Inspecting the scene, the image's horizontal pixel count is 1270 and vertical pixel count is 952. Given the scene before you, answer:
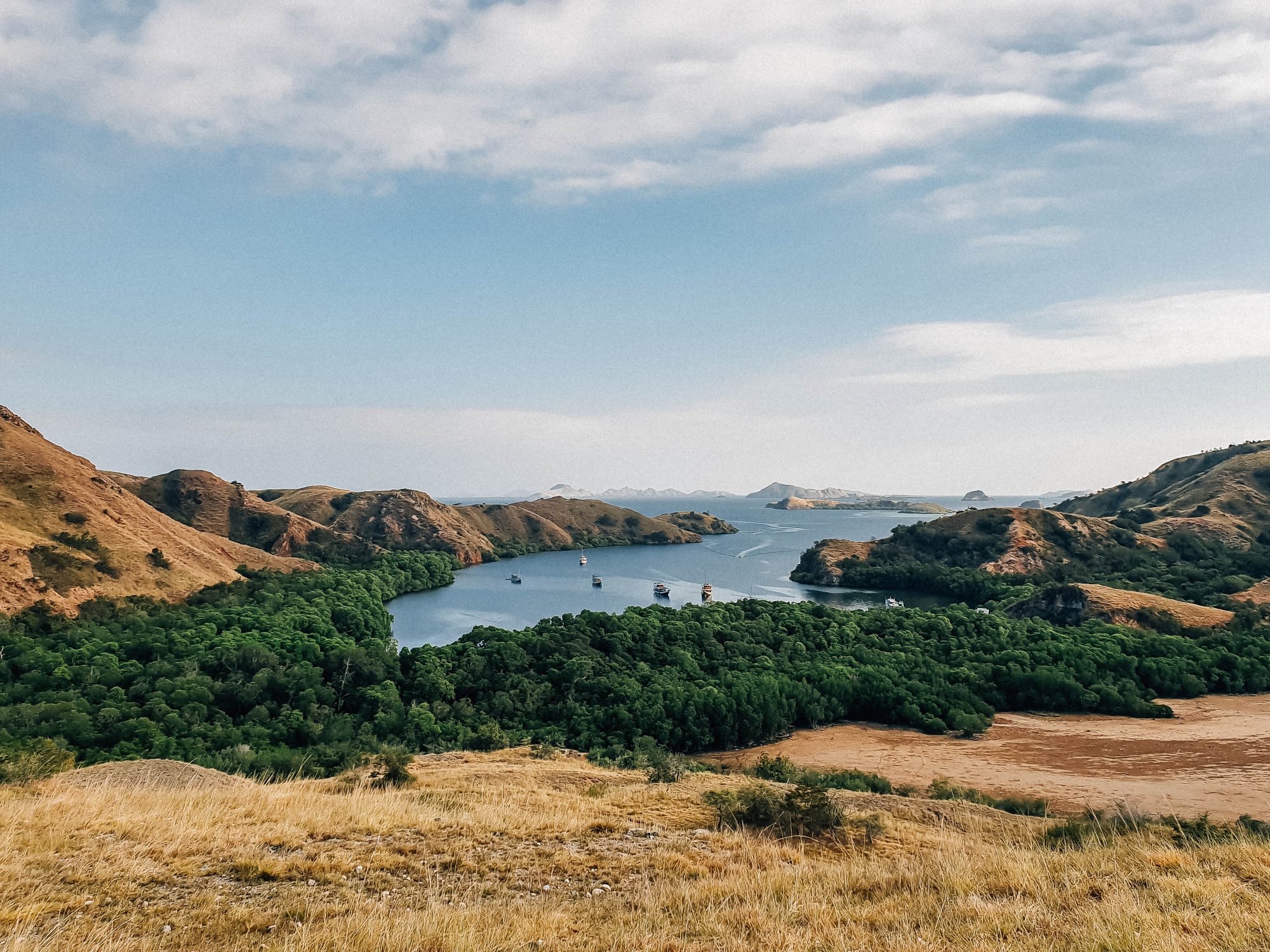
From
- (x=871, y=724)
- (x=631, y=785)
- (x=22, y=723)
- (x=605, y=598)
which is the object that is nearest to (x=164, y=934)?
(x=631, y=785)

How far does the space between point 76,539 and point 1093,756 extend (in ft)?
267

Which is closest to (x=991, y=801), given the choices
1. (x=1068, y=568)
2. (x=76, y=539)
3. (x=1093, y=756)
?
(x=1093, y=756)

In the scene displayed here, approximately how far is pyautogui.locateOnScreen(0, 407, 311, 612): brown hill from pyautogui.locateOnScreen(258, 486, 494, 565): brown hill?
63600 mm

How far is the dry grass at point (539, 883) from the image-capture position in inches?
302

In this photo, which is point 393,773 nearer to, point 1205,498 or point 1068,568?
point 1068,568

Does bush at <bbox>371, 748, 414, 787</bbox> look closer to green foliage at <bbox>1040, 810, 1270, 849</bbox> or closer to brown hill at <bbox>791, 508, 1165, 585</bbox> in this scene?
green foliage at <bbox>1040, 810, 1270, 849</bbox>

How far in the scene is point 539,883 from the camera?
36.6 ft

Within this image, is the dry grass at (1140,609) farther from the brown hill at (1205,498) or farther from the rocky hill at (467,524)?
the rocky hill at (467,524)

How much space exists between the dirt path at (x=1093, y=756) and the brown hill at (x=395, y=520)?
11465cm

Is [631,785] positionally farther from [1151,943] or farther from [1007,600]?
[1007,600]

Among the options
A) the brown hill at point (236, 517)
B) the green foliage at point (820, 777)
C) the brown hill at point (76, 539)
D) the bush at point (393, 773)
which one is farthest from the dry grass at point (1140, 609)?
the brown hill at point (236, 517)

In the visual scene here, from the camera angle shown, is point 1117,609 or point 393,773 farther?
point 1117,609

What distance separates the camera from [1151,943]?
7.01 meters

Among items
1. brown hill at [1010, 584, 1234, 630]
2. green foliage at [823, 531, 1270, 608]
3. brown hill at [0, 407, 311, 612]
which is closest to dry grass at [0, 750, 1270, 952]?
brown hill at [0, 407, 311, 612]
